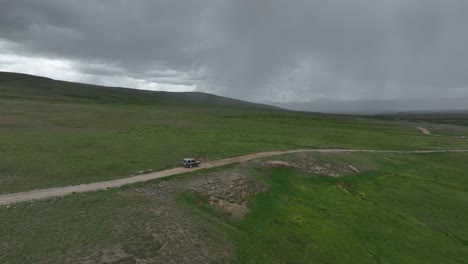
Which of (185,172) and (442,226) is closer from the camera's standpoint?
(442,226)

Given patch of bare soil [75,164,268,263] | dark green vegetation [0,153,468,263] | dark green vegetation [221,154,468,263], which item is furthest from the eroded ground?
dark green vegetation [221,154,468,263]

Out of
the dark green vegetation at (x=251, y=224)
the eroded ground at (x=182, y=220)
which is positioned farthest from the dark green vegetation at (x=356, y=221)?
the eroded ground at (x=182, y=220)

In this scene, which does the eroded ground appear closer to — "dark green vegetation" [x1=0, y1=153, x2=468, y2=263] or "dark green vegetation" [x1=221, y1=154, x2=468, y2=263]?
"dark green vegetation" [x1=0, y1=153, x2=468, y2=263]

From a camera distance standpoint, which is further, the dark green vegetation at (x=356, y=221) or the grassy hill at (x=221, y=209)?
the dark green vegetation at (x=356, y=221)

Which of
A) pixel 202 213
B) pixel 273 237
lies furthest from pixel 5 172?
pixel 273 237

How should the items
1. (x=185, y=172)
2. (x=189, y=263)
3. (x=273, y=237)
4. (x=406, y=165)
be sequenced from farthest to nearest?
(x=406, y=165), (x=185, y=172), (x=273, y=237), (x=189, y=263)

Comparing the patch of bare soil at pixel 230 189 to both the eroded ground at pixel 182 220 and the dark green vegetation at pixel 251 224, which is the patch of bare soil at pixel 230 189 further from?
the dark green vegetation at pixel 251 224

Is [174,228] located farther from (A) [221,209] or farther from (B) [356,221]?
(B) [356,221]

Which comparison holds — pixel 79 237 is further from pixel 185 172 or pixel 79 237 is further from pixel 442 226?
pixel 442 226

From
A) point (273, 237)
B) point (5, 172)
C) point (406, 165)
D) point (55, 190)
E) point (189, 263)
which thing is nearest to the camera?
point (189, 263)
